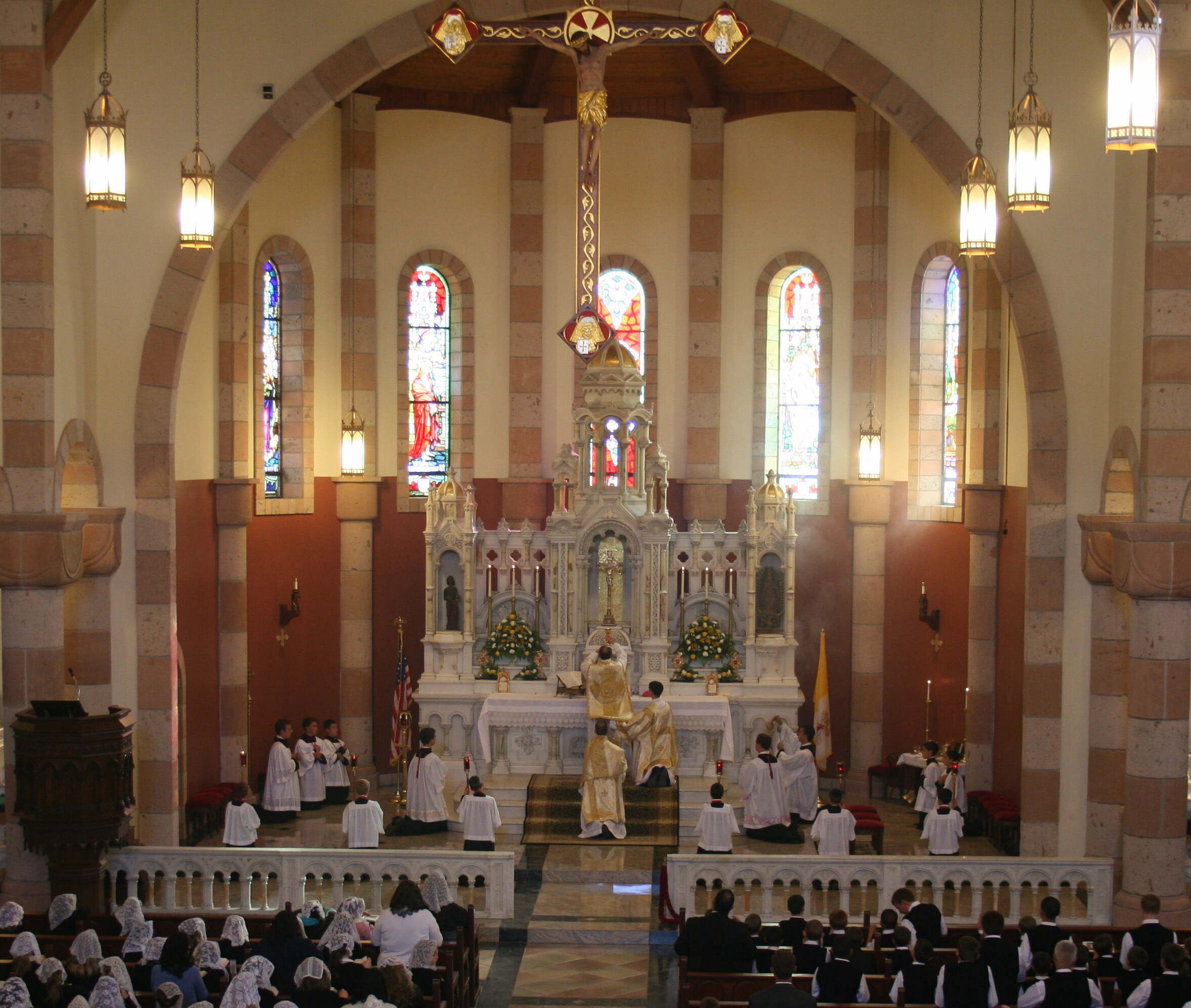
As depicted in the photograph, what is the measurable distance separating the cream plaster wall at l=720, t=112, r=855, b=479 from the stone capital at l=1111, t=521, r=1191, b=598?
7778 millimetres

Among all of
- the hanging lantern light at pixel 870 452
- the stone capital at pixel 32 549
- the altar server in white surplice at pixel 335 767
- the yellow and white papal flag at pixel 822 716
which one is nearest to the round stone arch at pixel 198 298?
the stone capital at pixel 32 549

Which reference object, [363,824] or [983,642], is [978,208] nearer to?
[983,642]

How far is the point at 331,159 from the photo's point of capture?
20656 millimetres

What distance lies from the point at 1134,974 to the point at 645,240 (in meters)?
13.6

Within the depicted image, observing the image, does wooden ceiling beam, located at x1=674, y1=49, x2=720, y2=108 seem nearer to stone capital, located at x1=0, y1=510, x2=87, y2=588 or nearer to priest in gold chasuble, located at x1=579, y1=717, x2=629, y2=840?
priest in gold chasuble, located at x1=579, y1=717, x2=629, y2=840

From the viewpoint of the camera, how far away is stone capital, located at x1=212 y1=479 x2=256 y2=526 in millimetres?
18109

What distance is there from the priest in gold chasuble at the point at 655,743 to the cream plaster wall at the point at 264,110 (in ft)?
14.8

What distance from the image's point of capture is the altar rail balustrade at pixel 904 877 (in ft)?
43.7

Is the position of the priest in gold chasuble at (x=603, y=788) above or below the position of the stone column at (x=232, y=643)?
below

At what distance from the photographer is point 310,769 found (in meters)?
18.5

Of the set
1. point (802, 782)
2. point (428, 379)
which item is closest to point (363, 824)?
point (802, 782)

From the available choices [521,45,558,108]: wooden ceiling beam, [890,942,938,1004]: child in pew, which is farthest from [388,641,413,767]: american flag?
[890,942,938,1004]: child in pew

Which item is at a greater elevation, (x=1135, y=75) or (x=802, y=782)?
(x=1135, y=75)

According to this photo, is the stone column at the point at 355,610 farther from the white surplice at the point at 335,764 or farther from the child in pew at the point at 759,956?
the child in pew at the point at 759,956
